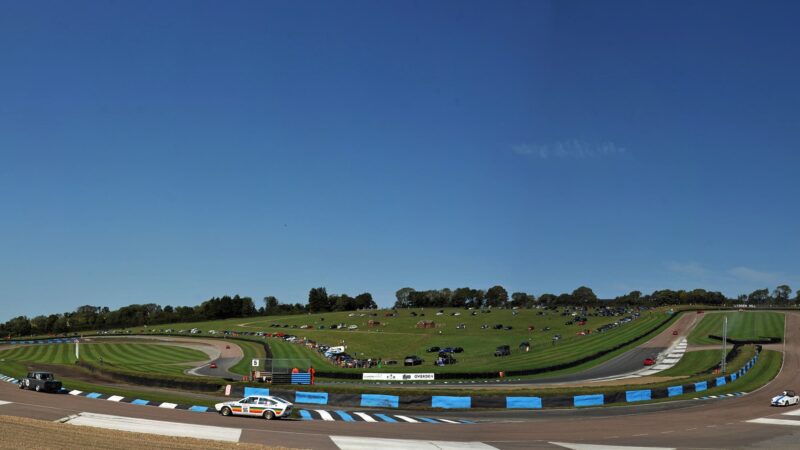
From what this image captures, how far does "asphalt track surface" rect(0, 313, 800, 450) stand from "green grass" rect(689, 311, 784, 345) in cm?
7148

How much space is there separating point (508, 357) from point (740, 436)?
220 feet

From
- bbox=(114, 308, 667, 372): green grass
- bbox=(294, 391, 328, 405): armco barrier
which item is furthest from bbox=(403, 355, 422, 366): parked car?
bbox=(294, 391, 328, 405): armco barrier

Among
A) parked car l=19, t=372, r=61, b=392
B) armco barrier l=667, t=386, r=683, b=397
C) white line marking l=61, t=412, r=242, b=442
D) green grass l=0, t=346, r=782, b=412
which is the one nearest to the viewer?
white line marking l=61, t=412, r=242, b=442

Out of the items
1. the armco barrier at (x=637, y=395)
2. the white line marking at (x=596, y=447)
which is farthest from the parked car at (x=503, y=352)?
the white line marking at (x=596, y=447)

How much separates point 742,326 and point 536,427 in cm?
11371

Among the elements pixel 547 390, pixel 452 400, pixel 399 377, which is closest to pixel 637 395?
pixel 547 390

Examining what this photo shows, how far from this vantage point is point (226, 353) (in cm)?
11350

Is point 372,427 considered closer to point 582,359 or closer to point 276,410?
point 276,410

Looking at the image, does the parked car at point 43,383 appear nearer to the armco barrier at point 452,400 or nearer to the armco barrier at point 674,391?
the armco barrier at point 452,400

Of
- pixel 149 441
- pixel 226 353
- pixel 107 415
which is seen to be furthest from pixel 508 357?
pixel 149 441

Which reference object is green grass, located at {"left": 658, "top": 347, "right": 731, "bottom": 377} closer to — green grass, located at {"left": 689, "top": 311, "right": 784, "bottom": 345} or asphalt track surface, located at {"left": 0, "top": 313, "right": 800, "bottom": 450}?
green grass, located at {"left": 689, "top": 311, "right": 784, "bottom": 345}

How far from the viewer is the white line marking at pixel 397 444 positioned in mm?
30016

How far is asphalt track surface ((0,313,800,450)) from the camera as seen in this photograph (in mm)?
32531

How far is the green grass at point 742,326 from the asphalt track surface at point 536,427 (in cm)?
Result: 7148
